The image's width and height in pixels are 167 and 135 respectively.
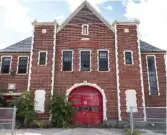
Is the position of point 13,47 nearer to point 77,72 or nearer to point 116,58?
point 77,72

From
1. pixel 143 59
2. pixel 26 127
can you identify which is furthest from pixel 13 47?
pixel 143 59

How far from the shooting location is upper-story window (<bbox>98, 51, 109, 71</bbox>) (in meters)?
21.1

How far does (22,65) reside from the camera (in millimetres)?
22656

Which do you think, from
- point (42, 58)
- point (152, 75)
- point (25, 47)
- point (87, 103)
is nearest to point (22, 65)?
point (25, 47)

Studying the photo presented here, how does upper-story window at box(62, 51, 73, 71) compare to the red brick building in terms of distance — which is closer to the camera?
the red brick building

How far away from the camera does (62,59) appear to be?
843 inches

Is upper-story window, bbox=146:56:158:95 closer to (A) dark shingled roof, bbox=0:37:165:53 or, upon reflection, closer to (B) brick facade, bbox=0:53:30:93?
→ (A) dark shingled roof, bbox=0:37:165:53

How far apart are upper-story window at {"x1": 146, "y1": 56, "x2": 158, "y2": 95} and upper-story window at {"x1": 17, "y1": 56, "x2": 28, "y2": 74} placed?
11887 millimetres

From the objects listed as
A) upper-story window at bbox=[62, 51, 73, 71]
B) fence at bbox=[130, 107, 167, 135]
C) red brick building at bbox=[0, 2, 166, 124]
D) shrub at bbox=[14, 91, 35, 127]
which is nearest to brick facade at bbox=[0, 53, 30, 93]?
red brick building at bbox=[0, 2, 166, 124]

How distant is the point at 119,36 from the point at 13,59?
34.9 ft

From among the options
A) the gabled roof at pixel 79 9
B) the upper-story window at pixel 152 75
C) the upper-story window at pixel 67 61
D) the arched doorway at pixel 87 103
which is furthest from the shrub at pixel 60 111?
the upper-story window at pixel 152 75

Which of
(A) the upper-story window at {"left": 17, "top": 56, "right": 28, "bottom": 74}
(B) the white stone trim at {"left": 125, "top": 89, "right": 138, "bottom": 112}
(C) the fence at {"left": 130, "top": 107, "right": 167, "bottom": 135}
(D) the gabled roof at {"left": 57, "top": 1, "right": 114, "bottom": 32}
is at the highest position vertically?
(D) the gabled roof at {"left": 57, "top": 1, "right": 114, "bottom": 32}

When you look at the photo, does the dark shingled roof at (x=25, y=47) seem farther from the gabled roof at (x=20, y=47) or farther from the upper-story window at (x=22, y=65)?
the upper-story window at (x=22, y=65)

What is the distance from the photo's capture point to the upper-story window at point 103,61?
69.3ft
